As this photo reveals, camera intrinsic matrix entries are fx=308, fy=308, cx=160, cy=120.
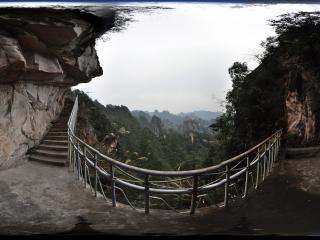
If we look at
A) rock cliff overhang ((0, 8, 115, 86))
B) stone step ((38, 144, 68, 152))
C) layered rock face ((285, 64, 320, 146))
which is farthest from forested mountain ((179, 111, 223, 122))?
stone step ((38, 144, 68, 152))

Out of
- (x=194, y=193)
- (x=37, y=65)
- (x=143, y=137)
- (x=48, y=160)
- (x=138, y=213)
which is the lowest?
(x=138, y=213)

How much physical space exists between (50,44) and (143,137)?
606mm

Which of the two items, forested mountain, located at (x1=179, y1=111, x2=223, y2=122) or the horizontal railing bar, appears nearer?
the horizontal railing bar

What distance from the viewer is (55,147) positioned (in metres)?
1.45

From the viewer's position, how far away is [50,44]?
4.63 ft

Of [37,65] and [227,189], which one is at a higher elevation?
[37,65]

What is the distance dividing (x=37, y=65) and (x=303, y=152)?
1313mm

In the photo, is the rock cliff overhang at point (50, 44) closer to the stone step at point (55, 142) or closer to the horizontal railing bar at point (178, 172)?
the stone step at point (55, 142)

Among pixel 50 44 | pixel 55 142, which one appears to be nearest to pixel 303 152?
pixel 55 142

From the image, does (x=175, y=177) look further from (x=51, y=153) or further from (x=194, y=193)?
(x=51, y=153)

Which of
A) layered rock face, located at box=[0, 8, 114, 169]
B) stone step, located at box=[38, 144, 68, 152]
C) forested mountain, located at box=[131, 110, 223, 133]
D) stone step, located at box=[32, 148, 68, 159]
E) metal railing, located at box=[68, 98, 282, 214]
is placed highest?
layered rock face, located at box=[0, 8, 114, 169]

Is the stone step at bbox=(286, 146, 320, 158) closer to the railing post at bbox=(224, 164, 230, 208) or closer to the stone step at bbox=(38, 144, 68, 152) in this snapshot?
the railing post at bbox=(224, 164, 230, 208)

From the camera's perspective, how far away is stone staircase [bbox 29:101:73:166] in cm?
141

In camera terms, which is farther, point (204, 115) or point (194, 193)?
point (204, 115)
